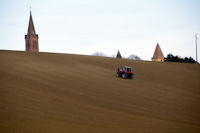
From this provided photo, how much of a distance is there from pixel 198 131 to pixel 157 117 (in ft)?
8.21

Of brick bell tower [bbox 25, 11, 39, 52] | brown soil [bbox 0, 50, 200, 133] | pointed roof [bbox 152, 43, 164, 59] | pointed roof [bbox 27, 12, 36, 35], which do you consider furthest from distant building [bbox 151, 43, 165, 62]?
brown soil [bbox 0, 50, 200, 133]

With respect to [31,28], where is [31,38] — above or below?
below

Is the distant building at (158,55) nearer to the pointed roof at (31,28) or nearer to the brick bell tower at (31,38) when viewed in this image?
the brick bell tower at (31,38)

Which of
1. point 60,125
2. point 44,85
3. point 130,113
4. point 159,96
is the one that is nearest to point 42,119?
point 60,125

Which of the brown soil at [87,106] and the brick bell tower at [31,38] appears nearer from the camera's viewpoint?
the brown soil at [87,106]

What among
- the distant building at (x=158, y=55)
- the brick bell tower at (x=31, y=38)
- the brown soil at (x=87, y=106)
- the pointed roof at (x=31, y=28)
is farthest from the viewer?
the pointed roof at (x=31, y=28)

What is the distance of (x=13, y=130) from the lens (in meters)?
9.68

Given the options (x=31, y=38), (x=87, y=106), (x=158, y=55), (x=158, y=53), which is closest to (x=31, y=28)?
(x=31, y=38)

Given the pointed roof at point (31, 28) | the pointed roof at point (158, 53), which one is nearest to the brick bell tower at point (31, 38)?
the pointed roof at point (31, 28)

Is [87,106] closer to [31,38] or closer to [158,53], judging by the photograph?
[158,53]

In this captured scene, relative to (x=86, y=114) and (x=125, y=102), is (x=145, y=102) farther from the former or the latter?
(x=86, y=114)

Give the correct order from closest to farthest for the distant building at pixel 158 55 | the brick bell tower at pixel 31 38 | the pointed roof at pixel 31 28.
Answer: the distant building at pixel 158 55, the brick bell tower at pixel 31 38, the pointed roof at pixel 31 28

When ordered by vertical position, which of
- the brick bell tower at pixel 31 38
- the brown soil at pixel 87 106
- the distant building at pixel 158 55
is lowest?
the brown soil at pixel 87 106

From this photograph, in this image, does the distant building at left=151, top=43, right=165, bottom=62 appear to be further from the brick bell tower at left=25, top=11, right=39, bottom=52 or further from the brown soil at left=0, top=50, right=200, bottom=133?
the brown soil at left=0, top=50, right=200, bottom=133
